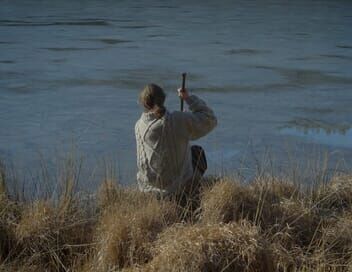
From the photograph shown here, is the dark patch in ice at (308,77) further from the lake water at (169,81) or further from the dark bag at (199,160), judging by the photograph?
the dark bag at (199,160)

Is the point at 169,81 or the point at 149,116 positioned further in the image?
the point at 169,81

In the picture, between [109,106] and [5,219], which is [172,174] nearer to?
[5,219]

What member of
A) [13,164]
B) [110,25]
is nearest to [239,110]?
[13,164]

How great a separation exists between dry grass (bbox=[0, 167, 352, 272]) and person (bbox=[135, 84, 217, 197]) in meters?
0.17

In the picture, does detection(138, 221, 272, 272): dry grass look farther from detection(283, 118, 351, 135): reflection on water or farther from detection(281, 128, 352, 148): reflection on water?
detection(283, 118, 351, 135): reflection on water

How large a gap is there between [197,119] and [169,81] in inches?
224

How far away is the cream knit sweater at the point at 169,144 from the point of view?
4781 mm

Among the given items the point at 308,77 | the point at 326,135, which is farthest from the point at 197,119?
the point at 308,77

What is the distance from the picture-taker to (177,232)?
164 inches

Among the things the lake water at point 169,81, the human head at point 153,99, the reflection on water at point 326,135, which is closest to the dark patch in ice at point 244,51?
the lake water at point 169,81

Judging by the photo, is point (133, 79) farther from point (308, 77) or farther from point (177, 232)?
point (177, 232)

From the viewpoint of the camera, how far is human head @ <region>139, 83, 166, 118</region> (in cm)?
469

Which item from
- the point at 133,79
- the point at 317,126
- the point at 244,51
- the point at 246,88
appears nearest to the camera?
the point at 317,126

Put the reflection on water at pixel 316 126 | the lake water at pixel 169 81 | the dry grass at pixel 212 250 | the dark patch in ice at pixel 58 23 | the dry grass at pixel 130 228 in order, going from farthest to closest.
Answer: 1. the dark patch in ice at pixel 58 23
2. the reflection on water at pixel 316 126
3. the lake water at pixel 169 81
4. the dry grass at pixel 130 228
5. the dry grass at pixel 212 250
